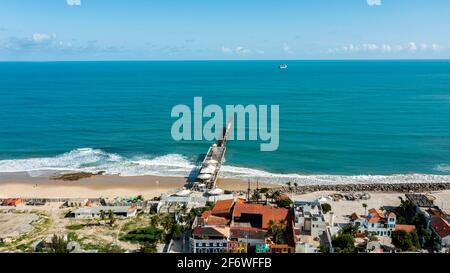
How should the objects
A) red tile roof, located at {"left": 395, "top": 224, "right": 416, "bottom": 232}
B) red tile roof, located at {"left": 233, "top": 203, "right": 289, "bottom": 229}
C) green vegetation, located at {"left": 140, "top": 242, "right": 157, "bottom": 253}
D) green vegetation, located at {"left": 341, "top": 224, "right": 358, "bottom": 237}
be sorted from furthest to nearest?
red tile roof, located at {"left": 233, "top": 203, "right": 289, "bottom": 229} → red tile roof, located at {"left": 395, "top": 224, "right": 416, "bottom": 232} → green vegetation, located at {"left": 341, "top": 224, "right": 358, "bottom": 237} → green vegetation, located at {"left": 140, "top": 242, "right": 157, "bottom": 253}

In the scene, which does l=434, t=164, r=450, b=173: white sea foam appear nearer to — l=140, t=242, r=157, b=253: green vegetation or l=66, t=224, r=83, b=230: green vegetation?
l=140, t=242, r=157, b=253: green vegetation

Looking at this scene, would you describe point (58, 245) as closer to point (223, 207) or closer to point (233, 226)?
point (233, 226)

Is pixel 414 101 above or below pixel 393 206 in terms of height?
above

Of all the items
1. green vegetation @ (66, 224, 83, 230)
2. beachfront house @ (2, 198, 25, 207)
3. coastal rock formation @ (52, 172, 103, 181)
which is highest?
coastal rock formation @ (52, 172, 103, 181)

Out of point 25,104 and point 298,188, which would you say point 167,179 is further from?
point 25,104

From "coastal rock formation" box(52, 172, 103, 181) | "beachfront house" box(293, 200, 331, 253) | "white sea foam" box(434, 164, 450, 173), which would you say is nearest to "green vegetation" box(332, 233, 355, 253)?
"beachfront house" box(293, 200, 331, 253)

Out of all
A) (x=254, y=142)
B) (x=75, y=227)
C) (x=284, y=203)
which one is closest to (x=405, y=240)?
(x=284, y=203)
